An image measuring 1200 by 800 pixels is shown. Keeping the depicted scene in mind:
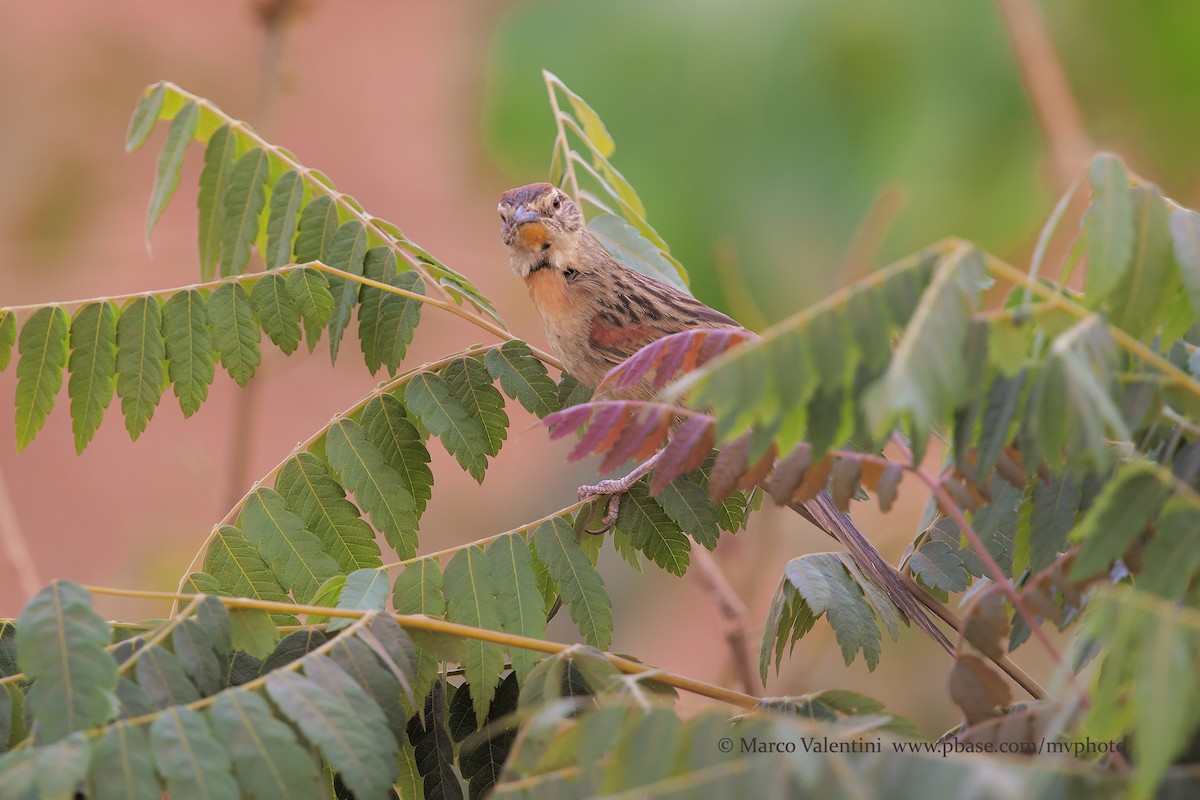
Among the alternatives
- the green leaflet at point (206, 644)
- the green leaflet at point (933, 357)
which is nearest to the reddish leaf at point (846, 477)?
the green leaflet at point (933, 357)

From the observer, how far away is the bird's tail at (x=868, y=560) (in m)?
2.48

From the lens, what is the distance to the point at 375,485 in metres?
2.28

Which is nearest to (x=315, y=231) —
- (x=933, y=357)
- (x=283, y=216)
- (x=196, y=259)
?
(x=283, y=216)

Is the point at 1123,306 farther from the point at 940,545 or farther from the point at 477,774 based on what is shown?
the point at 477,774

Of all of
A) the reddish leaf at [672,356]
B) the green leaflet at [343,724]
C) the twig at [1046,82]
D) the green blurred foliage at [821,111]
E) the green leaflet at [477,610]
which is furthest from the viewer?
the green blurred foliage at [821,111]

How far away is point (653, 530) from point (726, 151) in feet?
16.8

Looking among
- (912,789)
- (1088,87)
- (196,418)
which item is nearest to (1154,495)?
(912,789)

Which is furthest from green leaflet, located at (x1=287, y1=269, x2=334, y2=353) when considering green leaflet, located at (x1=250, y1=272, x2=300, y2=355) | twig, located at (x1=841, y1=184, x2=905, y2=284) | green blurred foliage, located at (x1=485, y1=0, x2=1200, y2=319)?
green blurred foliage, located at (x1=485, y1=0, x2=1200, y2=319)

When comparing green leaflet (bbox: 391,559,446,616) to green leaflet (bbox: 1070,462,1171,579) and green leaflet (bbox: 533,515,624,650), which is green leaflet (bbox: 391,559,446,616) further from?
green leaflet (bbox: 1070,462,1171,579)

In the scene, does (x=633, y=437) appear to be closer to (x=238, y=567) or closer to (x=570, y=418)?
(x=570, y=418)

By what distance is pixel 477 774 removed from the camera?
2.04 meters

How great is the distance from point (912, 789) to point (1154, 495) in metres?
0.48

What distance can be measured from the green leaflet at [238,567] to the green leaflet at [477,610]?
401 millimetres

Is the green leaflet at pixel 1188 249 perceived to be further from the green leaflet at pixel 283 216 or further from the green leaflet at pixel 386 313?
the green leaflet at pixel 283 216
